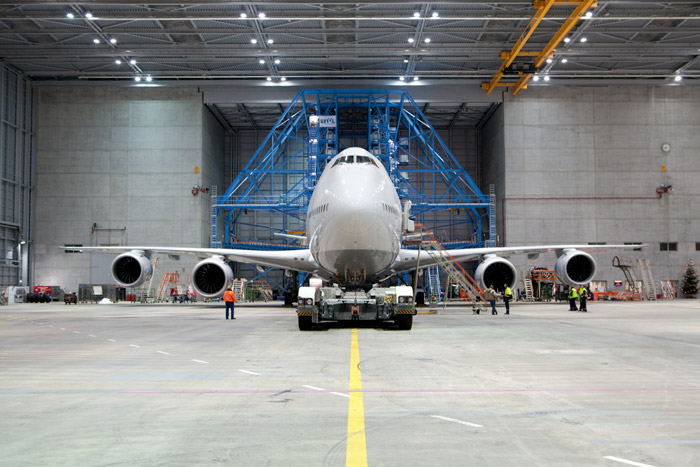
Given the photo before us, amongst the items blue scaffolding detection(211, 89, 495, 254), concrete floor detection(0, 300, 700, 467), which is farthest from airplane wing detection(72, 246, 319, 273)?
blue scaffolding detection(211, 89, 495, 254)

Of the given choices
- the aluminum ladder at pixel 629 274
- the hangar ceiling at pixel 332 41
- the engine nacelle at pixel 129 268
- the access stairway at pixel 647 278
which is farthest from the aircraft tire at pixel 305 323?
the access stairway at pixel 647 278

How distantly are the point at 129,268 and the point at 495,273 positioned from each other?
15.2m

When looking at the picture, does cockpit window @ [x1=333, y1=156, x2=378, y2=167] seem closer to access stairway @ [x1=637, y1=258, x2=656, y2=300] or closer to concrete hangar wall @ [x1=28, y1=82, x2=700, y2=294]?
concrete hangar wall @ [x1=28, y1=82, x2=700, y2=294]

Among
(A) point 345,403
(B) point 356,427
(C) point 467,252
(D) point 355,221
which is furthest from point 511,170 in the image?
(B) point 356,427

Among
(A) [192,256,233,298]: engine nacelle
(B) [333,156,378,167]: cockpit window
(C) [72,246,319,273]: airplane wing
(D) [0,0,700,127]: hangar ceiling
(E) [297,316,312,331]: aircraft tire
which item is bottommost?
(E) [297,316,312,331]: aircraft tire

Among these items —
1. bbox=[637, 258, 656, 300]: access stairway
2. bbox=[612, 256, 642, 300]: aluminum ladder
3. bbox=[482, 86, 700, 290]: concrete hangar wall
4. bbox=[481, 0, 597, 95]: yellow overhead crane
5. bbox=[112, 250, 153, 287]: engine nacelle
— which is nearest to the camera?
bbox=[112, 250, 153, 287]: engine nacelle

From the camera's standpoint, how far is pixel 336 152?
39.2 metres

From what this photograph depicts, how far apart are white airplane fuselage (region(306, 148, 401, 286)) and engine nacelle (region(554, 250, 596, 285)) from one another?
10.9 metres

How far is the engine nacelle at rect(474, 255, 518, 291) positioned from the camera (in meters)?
24.1

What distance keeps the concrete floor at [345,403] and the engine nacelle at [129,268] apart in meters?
14.3

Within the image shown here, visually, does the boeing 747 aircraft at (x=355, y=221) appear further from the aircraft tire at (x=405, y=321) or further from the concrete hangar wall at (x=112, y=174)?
the concrete hangar wall at (x=112, y=174)

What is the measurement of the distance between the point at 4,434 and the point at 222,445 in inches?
67.0

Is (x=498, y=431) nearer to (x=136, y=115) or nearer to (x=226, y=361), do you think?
(x=226, y=361)

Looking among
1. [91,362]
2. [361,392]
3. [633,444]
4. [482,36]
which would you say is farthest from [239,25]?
[633,444]
